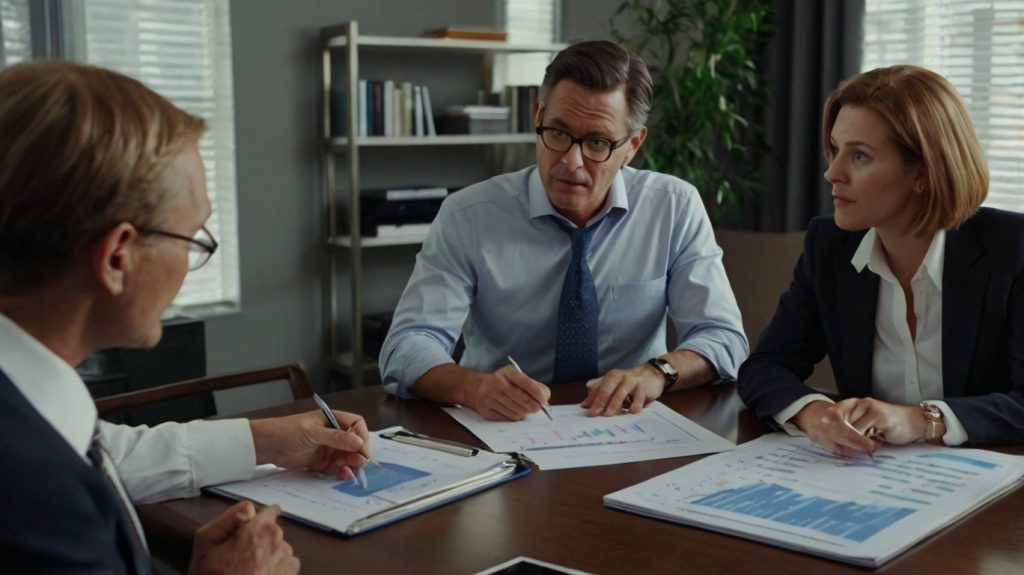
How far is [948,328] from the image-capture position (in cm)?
175

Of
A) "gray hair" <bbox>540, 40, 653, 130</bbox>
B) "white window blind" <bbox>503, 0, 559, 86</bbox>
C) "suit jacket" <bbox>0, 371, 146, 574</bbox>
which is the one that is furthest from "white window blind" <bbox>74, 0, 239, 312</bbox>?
"suit jacket" <bbox>0, 371, 146, 574</bbox>

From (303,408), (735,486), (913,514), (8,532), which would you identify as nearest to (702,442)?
(735,486)

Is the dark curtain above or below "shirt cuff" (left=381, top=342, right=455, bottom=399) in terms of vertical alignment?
above

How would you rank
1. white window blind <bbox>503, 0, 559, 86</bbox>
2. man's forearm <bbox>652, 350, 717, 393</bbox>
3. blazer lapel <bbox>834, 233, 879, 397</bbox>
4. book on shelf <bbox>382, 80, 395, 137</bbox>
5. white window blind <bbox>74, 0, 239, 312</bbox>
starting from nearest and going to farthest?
blazer lapel <bbox>834, 233, 879, 397</bbox> < man's forearm <bbox>652, 350, 717, 393</bbox> < white window blind <bbox>74, 0, 239, 312</bbox> < book on shelf <bbox>382, 80, 395, 137</bbox> < white window blind <bbox>503, 0, 559, 86</bbox>

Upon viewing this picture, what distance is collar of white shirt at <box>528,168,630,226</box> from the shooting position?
2.24 m

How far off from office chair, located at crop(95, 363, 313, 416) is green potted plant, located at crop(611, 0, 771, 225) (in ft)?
8.76

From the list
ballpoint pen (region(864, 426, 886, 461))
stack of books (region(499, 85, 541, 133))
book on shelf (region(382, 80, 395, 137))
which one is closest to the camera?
ballpoint pen (region(864, 426, 886, 461))

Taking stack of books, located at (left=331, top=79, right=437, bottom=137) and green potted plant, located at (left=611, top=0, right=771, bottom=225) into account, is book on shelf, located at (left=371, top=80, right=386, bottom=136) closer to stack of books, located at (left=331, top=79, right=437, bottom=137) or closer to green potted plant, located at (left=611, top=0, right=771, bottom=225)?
stack of books, located at (left=331, top=79, right=437, bottom=137)

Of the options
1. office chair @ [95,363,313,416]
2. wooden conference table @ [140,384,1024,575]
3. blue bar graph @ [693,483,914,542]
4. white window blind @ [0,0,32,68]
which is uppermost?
white window blind @ [0,0,32,68]

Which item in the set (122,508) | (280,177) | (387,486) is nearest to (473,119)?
(280,177)

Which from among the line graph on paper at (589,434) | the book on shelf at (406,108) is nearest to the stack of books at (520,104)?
the book on shelf at (406,108)

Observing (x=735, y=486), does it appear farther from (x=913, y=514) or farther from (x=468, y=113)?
(x=468, y=113)

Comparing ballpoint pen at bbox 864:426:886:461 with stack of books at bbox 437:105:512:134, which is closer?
ballpoint pen at bbox 864:426:886:461

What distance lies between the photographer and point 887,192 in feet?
5.77
